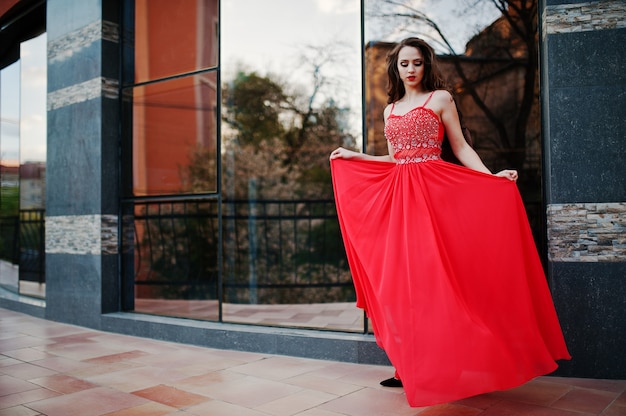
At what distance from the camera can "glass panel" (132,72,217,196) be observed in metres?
5.12

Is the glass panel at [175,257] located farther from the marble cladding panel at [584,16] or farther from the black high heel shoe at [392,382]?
the marble cladding panel at [584,16]

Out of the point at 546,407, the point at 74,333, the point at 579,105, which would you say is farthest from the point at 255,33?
the point at 546,407

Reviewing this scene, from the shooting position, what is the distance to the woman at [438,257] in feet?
7.87

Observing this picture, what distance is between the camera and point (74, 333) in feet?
15.4

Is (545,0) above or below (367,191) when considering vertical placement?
above

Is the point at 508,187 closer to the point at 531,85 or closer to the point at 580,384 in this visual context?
the point at 580,384

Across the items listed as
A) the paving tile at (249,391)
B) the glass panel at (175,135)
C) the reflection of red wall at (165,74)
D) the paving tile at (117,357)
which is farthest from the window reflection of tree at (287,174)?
the paving tile at (249,391)

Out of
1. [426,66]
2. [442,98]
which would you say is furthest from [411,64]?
[442,98]

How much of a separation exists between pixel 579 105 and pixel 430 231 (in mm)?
1432

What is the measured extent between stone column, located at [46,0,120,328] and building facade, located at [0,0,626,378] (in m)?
0.02

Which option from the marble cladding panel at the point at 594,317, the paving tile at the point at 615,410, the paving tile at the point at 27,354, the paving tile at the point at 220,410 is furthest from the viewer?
the paving tile at the point at 27,354

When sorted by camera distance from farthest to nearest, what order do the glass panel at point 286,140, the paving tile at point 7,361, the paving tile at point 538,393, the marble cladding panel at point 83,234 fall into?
the glass panel at point 286,140, the marble cladding panel at point 83,234, the paving tile at point 7,361, the paving tile at point 538,393

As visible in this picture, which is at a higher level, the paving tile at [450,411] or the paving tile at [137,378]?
the paving tile at [450,411]

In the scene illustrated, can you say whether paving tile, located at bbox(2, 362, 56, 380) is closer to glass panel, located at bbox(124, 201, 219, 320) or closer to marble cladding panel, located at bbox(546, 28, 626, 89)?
glass panel, located at bbox(124, 201, 219, 320)
